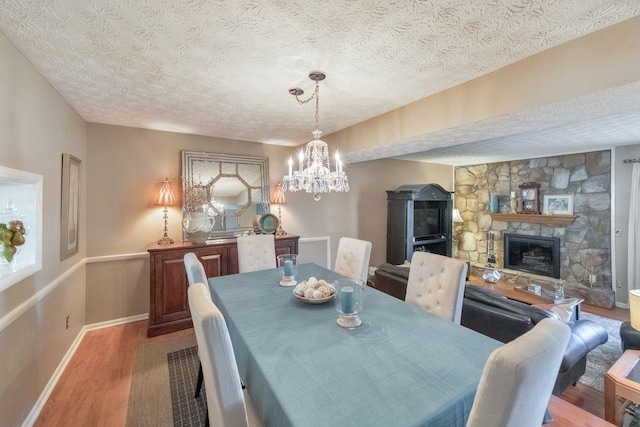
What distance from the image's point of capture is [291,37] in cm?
152

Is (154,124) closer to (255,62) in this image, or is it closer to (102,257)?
(102,257)

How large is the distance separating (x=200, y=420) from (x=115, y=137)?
3.13m

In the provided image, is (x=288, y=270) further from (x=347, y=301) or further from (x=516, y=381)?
(x=516, y=381)

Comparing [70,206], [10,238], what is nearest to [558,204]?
[10,238]

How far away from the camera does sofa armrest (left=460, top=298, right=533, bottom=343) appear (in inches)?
73.9

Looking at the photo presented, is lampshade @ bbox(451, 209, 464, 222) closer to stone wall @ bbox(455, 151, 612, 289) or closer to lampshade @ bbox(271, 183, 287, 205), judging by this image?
stone wall @ bbox(455, 151, 612, 289)

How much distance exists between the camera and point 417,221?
17.3ft

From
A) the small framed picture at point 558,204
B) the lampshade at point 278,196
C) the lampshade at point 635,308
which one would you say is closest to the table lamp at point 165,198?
the lampshade at point 278,196

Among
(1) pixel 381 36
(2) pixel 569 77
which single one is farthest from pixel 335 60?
(2) pixel 569 77

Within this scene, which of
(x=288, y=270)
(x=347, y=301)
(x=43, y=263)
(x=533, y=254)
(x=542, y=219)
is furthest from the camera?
(x=533, y=254)

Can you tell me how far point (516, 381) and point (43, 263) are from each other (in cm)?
283

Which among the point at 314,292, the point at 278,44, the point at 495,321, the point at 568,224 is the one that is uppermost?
the point at 278,44

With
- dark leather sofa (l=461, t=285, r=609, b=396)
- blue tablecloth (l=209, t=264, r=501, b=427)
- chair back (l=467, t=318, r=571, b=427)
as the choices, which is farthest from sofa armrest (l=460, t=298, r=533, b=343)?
chair back (l=467, t=318, r=571, b=427)

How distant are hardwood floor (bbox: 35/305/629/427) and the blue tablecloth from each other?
101 centimetres
